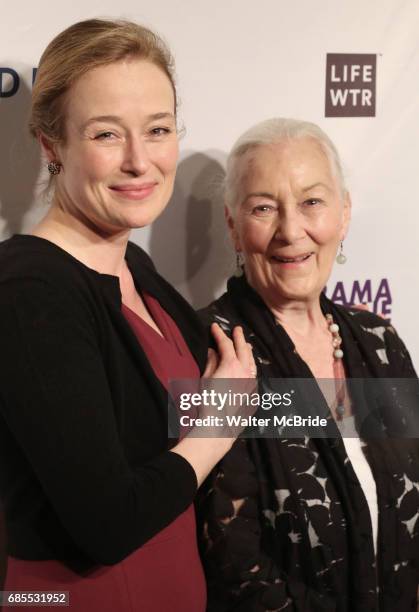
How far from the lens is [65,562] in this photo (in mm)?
1286

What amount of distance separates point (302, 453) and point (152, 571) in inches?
16.4

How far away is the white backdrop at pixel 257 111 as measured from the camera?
178cm

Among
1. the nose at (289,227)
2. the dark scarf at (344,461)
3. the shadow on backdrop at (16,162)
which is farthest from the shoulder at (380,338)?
the shadow on backdrop at (16,162)

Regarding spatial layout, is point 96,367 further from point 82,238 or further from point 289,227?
point 289,227

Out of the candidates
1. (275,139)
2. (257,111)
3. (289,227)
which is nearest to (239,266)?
(289,227)

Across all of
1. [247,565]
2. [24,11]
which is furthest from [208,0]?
[247,565]

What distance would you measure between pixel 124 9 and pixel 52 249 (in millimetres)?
803

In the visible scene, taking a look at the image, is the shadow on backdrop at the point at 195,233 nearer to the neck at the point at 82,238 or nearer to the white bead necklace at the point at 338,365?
the white bead necklace at the point at 338,365

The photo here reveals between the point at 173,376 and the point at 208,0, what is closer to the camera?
the point at 173,376

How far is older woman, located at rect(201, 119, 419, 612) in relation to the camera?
5.02ft

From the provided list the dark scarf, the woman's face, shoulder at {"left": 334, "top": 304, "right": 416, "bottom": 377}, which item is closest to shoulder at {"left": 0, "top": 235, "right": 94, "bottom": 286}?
the woman's face

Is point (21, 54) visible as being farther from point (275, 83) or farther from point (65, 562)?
point (65, 562)

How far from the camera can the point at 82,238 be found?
4.51ft

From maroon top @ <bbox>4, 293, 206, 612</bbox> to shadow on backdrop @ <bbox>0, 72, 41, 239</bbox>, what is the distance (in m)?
0.47
